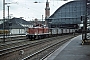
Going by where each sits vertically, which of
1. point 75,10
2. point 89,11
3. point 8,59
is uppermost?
point 75,10

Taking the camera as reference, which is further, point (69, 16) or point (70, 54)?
point (69, 16)

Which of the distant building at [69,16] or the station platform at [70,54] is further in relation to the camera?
the distant building at [69,16]

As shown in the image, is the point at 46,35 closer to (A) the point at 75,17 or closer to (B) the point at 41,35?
(B) the point at 41,35

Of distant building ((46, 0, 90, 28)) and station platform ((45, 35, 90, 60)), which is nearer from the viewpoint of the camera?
station platform ((45, 35, 90, 60))

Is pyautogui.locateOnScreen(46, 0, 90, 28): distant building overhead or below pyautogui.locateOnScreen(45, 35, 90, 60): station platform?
overhead

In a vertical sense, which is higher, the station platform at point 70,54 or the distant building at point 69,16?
the distant building at point 69,16

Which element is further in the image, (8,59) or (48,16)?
(48,16)

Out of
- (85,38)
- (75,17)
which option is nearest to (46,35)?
(85,38)

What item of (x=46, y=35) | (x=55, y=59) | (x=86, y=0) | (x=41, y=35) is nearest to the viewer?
(x=55, y=59)

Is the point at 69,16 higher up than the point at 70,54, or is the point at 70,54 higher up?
the point at 69,16

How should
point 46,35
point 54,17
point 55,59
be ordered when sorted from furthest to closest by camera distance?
point 54,17
point 46,35
point 55,59

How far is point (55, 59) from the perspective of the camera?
43.8 feet

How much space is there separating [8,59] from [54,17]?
351ft

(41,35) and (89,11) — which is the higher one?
(89,11)
